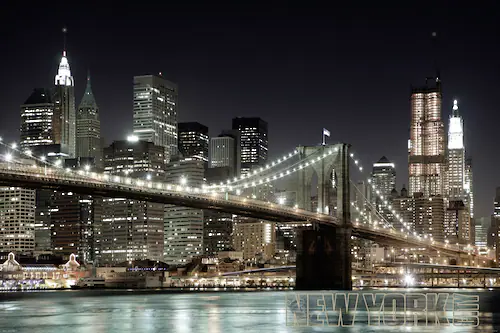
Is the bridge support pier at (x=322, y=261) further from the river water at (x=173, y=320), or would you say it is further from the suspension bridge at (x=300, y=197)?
the river water at (x=173, y=320)

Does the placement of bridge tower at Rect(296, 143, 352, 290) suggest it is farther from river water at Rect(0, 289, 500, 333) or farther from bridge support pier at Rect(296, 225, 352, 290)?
river water at Rect(0, 289, 500, 333)

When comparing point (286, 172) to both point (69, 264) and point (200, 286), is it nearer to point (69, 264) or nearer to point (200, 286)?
point (200, 286)

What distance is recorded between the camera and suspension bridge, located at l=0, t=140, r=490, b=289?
67.3 m

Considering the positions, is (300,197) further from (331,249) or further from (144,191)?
(144,191)

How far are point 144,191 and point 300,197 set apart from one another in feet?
83.3

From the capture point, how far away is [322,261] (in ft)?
277

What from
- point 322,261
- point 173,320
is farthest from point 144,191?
point 173,320

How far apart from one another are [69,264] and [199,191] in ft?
215

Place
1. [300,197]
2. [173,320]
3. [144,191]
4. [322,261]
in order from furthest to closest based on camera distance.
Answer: [300,197] → [322,261] → [144,191] → [173,320]

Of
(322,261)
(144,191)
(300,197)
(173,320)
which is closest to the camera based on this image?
(173,320)

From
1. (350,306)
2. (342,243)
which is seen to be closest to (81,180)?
(350,306)

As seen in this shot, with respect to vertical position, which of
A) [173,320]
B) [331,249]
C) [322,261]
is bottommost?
[173,320]

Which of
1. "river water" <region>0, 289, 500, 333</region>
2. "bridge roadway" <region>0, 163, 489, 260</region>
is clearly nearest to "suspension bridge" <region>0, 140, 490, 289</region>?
"bridge roadway" <region>0, 163, 489, 260</region>

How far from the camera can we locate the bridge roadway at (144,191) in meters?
64.2
